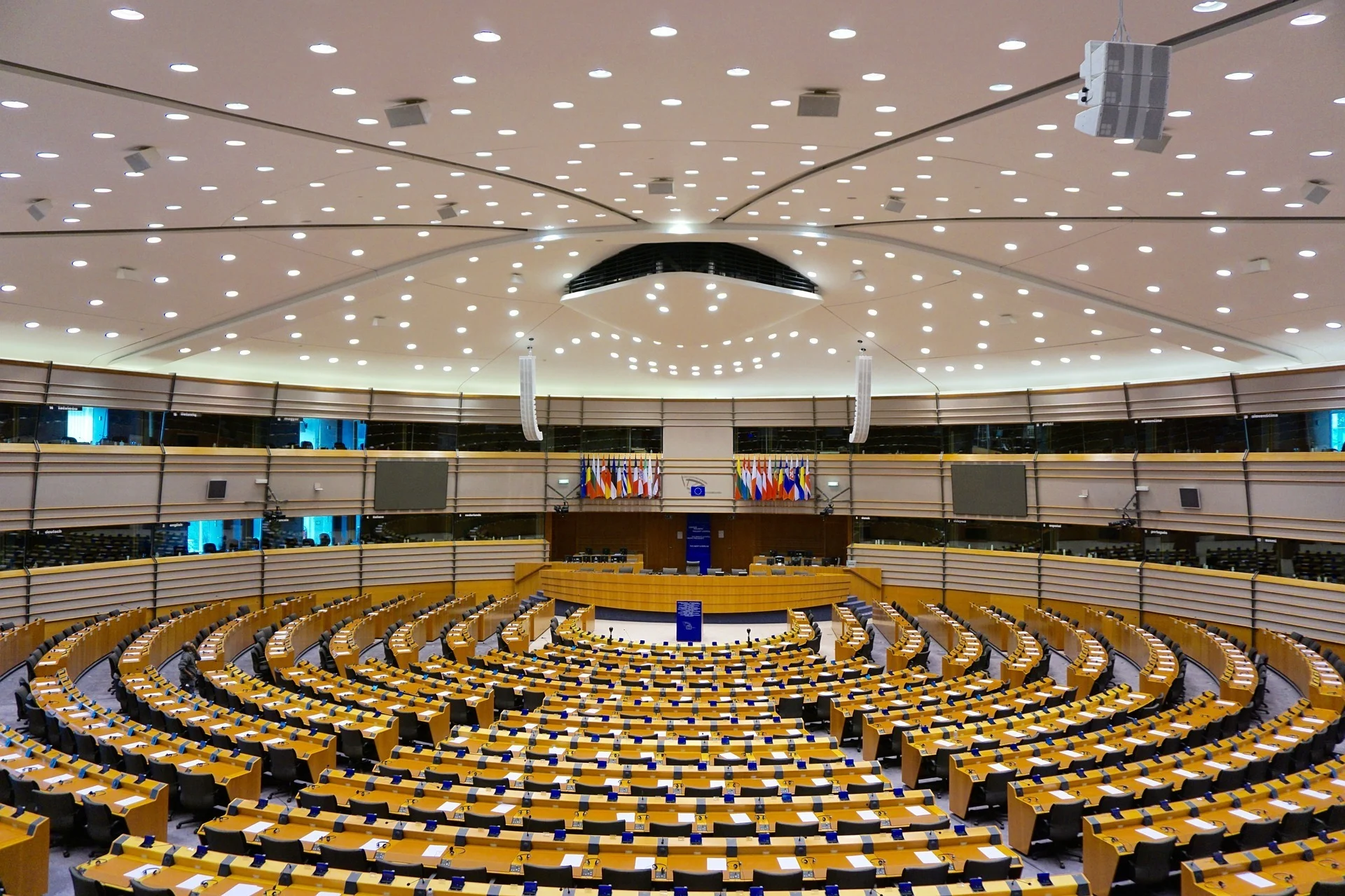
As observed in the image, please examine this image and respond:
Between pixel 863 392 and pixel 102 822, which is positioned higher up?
pixel 863 392

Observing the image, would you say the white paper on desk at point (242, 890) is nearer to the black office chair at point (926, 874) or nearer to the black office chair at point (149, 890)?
the black office chair at point (149, 890)

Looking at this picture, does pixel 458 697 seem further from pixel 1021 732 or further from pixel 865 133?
pixel 865 133

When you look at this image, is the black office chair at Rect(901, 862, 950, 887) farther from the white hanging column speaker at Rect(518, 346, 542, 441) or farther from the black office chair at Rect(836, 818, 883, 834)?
the white hanging column speaker at Rect(518, 346, 542, 441)

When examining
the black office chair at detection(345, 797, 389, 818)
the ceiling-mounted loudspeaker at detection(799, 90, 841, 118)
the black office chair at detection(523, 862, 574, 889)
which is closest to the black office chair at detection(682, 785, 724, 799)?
the black office chair at detection(523, 862, 574, 889)

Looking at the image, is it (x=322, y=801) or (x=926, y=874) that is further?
(x=322, y=801)

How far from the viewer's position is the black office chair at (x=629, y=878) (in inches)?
275

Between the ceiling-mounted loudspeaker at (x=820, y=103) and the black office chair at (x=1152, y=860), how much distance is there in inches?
308

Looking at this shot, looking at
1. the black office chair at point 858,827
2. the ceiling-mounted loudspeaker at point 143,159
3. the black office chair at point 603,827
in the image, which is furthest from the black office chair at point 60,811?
the black office chair at point 858,827

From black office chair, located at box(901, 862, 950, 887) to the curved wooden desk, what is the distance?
2038 cm

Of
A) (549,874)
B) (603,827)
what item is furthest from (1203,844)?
(549,874)

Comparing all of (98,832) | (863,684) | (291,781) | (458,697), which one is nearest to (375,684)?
(458,697)

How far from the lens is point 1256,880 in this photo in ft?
23.6

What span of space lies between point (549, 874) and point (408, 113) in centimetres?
744

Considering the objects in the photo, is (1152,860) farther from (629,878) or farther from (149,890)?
(149,890)
